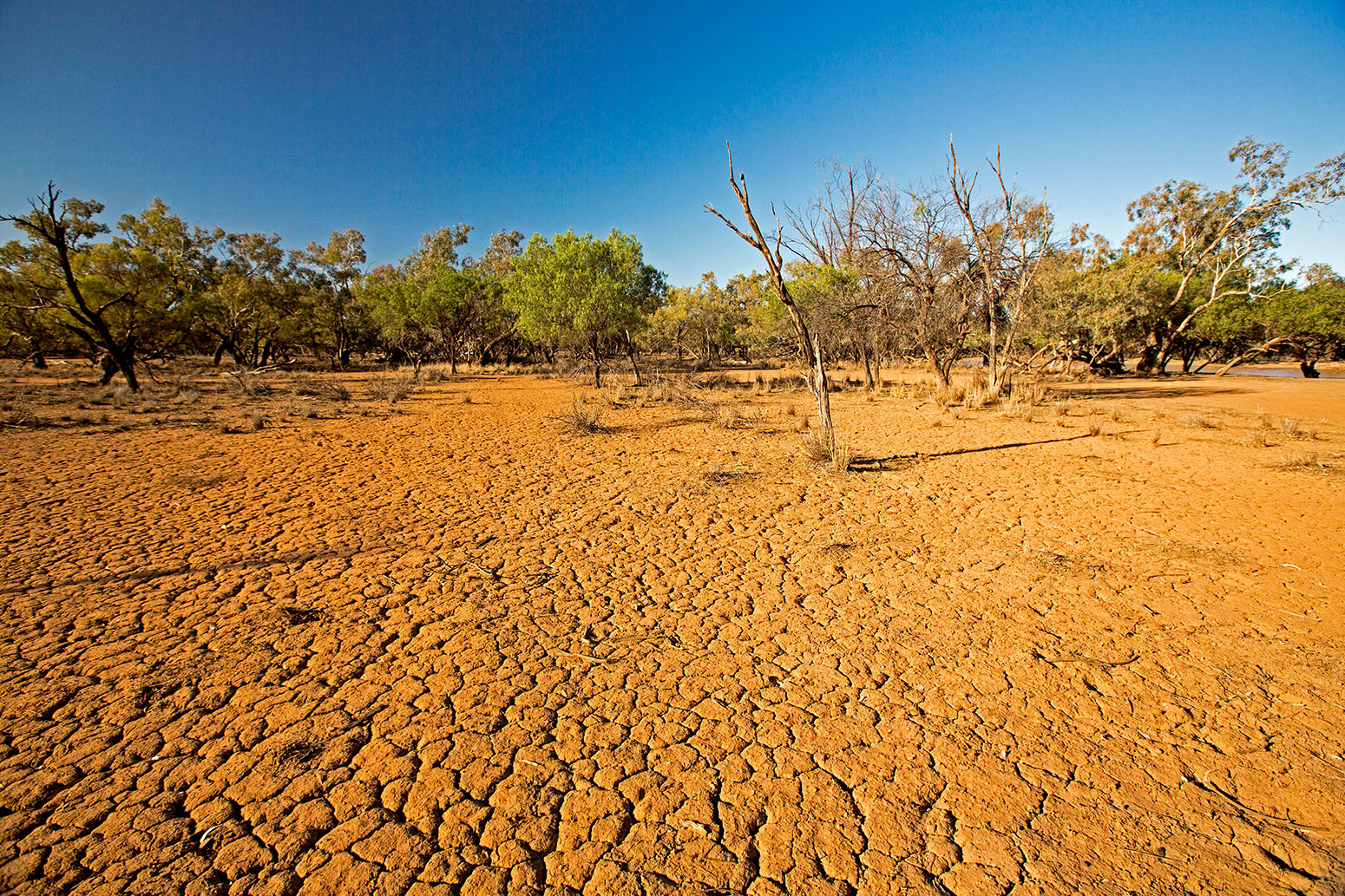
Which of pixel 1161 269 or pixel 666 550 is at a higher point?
pixel 1161 269

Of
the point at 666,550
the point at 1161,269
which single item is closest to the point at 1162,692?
the point at 666,550

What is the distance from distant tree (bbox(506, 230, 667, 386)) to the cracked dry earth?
53.3 feet

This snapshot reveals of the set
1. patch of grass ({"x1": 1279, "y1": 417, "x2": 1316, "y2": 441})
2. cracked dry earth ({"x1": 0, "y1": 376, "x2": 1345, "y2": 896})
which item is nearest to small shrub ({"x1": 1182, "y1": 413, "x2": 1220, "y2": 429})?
patch of grass ({"x1": 1279, "y1": 417, "x2": 1316, "y2": 441})

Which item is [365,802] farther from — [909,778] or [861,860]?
[909,778]

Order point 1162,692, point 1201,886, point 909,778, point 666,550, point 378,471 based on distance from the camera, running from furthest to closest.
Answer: point 378,471
point 666,550
point 1162,692
point 909,778
point 1201,886

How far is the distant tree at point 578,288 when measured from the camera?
2152cm

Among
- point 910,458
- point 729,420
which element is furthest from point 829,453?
point 729,420

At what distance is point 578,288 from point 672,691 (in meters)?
20.6

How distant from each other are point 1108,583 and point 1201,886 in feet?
9.87

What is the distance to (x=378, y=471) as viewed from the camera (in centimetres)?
806

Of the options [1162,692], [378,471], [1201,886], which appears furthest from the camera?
[378,471]

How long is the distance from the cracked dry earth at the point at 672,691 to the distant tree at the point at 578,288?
16241mm

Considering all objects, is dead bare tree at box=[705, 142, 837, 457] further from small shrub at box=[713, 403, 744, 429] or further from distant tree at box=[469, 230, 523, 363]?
distant tree at box=[469, 230, 523, 363]

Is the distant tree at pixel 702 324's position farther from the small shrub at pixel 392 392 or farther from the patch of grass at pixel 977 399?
the patch of grass at pixel 977 399
